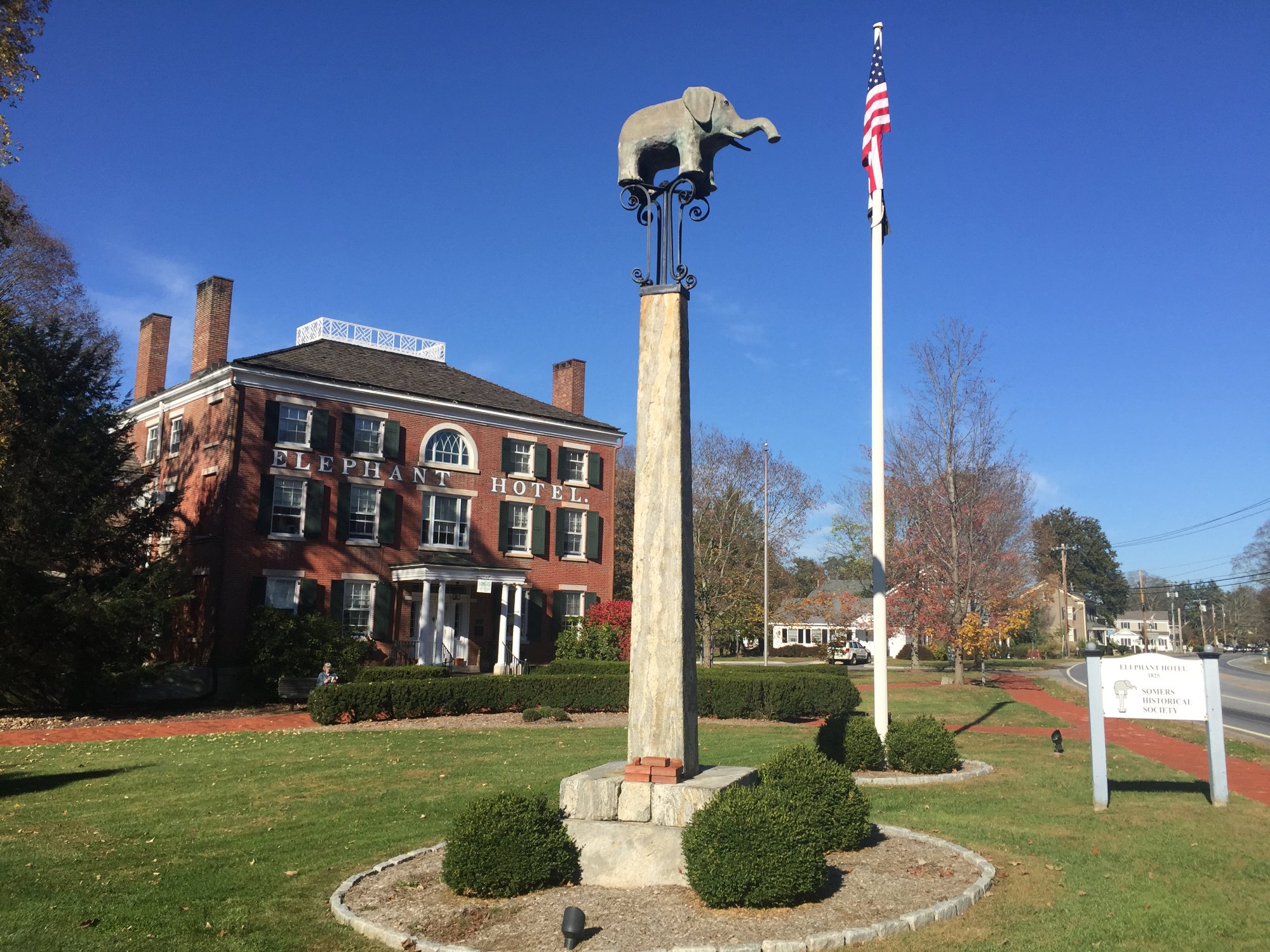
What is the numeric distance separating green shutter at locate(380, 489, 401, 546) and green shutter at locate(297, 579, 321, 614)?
255 centimetres

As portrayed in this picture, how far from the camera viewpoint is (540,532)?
105ft

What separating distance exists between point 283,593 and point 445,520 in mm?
5801

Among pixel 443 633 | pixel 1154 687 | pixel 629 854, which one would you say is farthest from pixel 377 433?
pixel 629 854

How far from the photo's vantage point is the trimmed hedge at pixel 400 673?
71.2 ft

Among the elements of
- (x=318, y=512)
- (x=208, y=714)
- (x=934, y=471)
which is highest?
(x=934, y=471)

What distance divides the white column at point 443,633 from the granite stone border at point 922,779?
61.8ft

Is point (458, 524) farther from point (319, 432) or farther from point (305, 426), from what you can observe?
point (305, 426)

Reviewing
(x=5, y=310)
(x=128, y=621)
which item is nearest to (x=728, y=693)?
(x=128, y=621)

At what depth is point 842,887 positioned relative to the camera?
683 cm

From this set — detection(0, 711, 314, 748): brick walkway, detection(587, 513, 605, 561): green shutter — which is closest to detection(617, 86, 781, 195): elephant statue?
detection(0, 711, 314, 748): brick walkway

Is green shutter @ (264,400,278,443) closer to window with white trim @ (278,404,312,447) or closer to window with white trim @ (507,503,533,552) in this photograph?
window with white trim @ (278,404,312,447)

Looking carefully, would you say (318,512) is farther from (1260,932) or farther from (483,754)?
(1260,932)

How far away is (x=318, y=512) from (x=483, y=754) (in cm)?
1438

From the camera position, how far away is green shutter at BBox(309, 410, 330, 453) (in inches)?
1082
